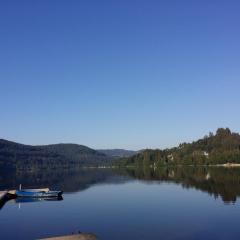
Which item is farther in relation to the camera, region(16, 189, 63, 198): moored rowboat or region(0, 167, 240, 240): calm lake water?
region(16, 189, 63, 198): moored rowboat

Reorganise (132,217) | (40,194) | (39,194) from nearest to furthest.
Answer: (132,217), (40,194), (39,194)

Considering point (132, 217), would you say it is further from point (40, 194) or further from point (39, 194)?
point (39, 194)

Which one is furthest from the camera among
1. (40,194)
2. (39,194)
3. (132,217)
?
(39,194)

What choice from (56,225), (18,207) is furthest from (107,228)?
(18,207)

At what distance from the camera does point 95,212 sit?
242 feet

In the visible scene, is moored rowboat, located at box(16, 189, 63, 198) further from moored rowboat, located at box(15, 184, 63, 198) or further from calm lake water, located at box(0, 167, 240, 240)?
calm lake water, located at box(0, 167, 240, 240)

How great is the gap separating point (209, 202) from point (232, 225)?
25.2 m

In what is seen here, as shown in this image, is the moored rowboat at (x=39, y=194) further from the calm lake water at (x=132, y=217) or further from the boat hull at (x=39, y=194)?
the calm lake water at (x=132, y=217)

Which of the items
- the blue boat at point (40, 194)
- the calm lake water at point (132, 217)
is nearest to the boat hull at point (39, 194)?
the blue boat at point (40, 194)

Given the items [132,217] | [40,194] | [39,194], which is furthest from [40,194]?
[132,217]

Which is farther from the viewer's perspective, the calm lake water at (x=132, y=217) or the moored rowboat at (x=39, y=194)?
the moored rowboat at (x=39, y=194)

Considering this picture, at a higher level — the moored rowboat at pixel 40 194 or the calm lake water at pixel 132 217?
the moored rowboat at pixel 40 194

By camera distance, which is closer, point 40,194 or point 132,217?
point 132,217

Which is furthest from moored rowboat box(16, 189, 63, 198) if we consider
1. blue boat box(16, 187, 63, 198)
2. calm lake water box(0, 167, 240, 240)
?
calm lake water box(0, 167, 240, 240)
